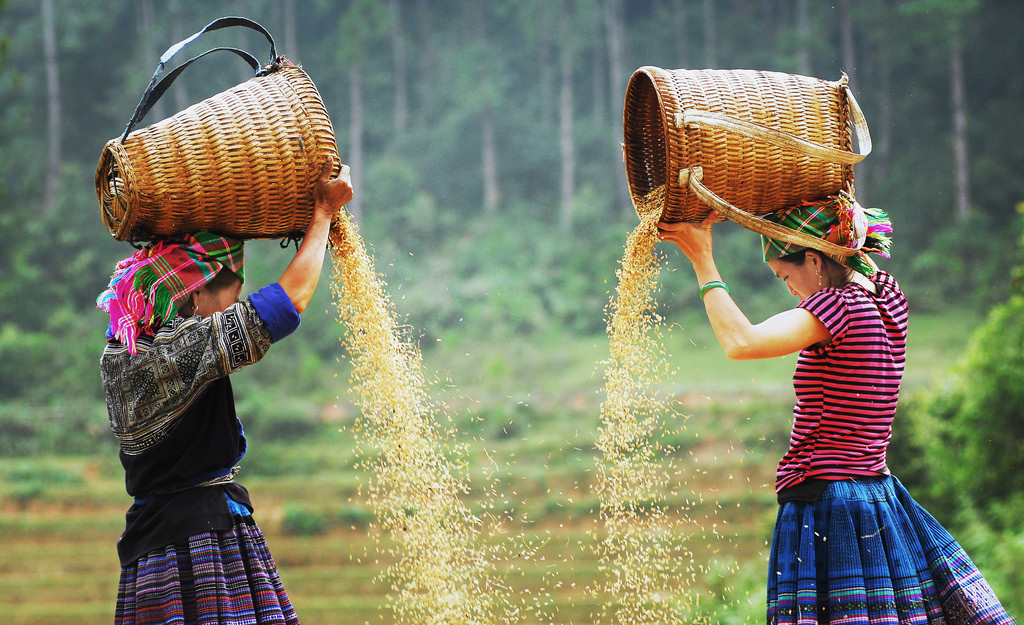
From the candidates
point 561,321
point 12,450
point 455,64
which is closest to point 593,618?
point 561,321

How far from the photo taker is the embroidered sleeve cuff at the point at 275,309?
5.39 ft

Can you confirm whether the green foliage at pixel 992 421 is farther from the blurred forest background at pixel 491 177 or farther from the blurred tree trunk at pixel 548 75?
the blurred tree trunk at pixel 548 75

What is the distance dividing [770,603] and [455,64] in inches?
457

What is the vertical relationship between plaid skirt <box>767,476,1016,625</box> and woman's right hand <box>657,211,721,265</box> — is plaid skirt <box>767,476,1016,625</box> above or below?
below

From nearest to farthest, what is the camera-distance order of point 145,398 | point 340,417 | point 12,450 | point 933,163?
1. point 145,398
2. point 12,450
3. point 340,417
4. point 933,163

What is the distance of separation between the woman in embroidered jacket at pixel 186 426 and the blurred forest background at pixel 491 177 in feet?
20.6

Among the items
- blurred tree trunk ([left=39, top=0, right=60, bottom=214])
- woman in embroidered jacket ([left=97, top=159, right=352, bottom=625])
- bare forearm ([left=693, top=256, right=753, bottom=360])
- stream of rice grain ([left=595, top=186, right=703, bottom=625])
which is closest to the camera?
woman in embroidered jacket ([left=97, top=159, right=352, bottom=625])

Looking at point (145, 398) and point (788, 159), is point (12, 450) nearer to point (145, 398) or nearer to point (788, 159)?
point (145, 398)

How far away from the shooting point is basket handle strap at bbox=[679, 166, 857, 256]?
5.88 feet

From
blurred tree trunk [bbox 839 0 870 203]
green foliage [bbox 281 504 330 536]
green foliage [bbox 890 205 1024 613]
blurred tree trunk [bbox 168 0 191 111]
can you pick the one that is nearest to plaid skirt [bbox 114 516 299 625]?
green foliage [bbox 890 205 1024 613]

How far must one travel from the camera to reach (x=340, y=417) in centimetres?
948

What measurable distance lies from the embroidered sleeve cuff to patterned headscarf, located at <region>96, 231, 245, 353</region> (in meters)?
0.15

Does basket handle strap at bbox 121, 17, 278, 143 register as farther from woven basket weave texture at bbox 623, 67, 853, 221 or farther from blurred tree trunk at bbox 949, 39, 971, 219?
blurred tree trunk at bbox 949, 39, 971, 219

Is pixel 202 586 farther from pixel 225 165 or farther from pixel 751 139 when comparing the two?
pixel 751 139
